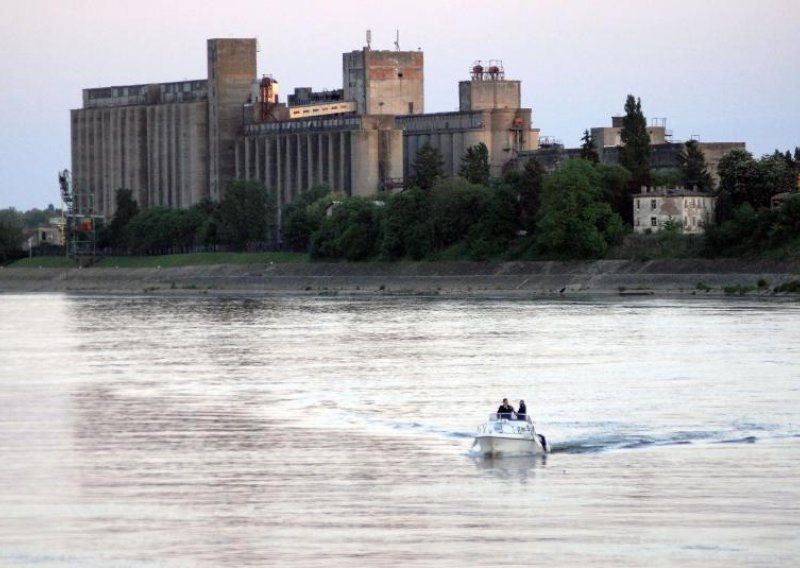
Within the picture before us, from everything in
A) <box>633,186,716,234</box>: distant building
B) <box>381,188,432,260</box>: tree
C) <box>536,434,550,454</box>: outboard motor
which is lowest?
<box>536,434,550,454</box>: outboard motor

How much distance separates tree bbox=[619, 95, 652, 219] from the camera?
184 metres

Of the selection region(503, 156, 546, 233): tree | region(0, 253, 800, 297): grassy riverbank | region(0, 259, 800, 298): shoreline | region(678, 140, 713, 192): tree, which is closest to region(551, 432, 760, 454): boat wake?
region(0, 259, 800, 298): shoreline

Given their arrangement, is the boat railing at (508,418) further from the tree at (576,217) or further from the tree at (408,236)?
the tree at (408,236)

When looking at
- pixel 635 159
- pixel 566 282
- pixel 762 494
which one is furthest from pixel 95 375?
pixel 635 159

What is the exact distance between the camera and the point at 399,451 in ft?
175

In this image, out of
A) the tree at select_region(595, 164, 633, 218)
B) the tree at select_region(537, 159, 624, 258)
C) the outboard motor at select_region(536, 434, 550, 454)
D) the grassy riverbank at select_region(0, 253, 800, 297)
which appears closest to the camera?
the outboard motor at select_region(536, 434, 550, 454)

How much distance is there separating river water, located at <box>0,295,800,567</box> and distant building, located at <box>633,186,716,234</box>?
230 ft

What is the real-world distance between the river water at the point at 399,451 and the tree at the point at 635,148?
254 feet

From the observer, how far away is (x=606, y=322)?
117125 millimetres

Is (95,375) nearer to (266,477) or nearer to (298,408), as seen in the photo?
(298,408)

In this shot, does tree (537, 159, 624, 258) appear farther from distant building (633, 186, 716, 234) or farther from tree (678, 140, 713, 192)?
tree (678, 140, 713, 192)

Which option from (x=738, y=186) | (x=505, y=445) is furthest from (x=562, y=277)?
(x=505, y=445)

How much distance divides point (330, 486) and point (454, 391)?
26504 mm

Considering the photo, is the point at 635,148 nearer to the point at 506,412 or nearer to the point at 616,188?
the point at 616,188
